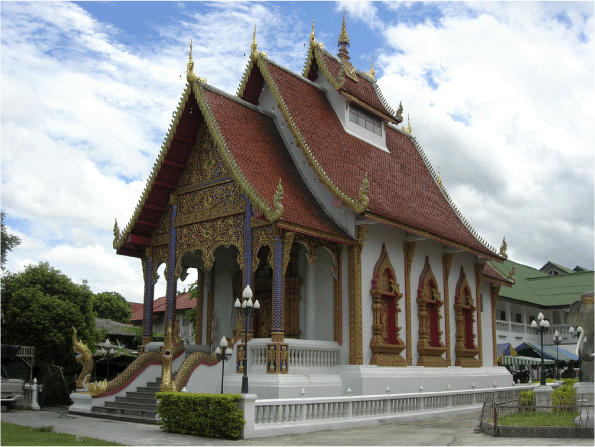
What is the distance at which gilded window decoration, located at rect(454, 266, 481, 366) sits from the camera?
65.4ft

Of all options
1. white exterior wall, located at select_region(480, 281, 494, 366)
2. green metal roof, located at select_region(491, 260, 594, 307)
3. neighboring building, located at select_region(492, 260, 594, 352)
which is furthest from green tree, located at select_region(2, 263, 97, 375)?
green metal roof, located at select_region(491, 260, 594, 307)

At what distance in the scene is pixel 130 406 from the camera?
593 inches

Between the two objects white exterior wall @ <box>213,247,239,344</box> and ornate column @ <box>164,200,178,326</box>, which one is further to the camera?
white exterior wall @ <box>213,247,239,344</box>

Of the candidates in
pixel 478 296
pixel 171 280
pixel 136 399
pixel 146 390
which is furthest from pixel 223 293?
pixel 478 296

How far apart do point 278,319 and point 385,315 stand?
3.56 metres

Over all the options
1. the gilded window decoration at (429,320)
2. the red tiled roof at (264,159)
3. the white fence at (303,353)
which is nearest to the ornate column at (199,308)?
the red tiled roof at (264,159)

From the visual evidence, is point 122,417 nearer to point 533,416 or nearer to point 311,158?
point 311,158

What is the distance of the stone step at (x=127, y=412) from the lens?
46.4 ft

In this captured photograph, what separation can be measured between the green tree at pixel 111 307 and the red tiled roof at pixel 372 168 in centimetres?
3385

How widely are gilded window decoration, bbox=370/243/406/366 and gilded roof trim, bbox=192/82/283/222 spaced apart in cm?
376

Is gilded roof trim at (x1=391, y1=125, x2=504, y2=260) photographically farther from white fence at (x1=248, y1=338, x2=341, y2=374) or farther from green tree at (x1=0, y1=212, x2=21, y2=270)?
green tree at (x1=0, y1=212, x2=21, y2=270)

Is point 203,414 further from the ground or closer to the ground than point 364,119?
closer to the ground

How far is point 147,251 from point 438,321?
27.2 ft

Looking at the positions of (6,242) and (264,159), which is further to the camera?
(6,242)
